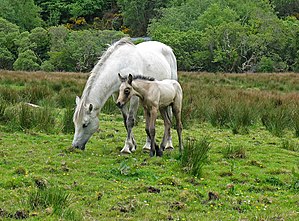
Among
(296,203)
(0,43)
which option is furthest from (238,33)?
(296,203)

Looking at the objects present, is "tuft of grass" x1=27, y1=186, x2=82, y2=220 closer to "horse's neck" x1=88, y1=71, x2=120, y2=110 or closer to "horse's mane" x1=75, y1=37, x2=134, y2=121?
"horse's mane" x1=75, y1=37, x2=134, y2=121

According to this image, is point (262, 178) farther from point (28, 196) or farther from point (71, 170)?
point (28, 196)

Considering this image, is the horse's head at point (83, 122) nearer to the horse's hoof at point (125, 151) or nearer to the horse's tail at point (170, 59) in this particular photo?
the horse's hoof at point (125, 151)

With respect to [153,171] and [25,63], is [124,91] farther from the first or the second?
→ [25,63]

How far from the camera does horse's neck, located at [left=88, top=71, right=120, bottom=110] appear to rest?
8.10 m

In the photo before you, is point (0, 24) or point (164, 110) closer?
point (164, 110)

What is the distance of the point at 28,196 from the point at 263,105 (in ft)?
32.4

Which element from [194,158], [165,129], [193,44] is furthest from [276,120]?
[193,44]

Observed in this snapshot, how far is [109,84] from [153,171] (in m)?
2.15

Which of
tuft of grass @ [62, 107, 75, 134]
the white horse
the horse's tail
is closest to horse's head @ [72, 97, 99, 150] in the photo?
the white horse

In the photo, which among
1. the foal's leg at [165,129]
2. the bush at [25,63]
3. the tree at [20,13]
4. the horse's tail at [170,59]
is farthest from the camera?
the tree at [20,13]

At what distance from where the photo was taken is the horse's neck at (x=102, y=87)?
8.10 m

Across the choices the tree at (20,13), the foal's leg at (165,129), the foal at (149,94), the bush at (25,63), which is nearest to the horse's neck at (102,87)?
the foal at (149,94)

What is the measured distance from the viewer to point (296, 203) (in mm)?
5500
